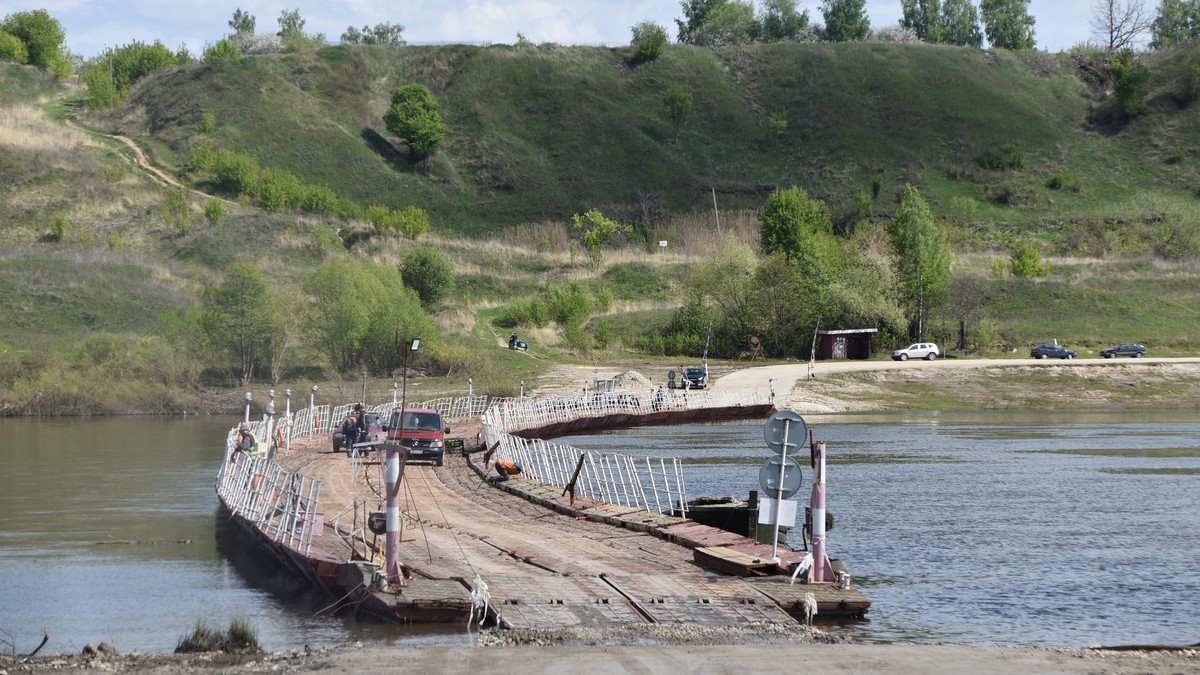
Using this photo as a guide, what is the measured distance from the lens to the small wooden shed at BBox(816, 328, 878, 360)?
3674 inches

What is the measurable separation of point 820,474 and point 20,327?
7068cm

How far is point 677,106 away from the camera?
555ft

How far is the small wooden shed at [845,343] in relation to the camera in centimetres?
9331

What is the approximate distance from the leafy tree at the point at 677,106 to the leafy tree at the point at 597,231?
96.9 feet

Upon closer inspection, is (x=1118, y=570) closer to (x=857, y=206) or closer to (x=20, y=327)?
(x=20, y=327)

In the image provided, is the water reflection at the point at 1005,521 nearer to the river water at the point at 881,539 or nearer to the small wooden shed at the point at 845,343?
the river water at the point at 881,539

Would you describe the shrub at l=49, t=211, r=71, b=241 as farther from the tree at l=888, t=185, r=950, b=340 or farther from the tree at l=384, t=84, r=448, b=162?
the tree at l=888, t=185, r=950, b=340

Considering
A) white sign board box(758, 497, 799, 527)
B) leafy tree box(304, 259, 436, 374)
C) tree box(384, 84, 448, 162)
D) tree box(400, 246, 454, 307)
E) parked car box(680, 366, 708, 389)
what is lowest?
parked car box(680, 366, 708, 389)

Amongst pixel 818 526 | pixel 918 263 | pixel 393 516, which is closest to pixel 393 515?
pixel 393 516

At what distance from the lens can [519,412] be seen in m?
62.3

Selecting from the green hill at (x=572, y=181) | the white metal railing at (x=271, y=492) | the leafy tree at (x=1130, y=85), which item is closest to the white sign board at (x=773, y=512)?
the white metal railing at (x=271, y=492)

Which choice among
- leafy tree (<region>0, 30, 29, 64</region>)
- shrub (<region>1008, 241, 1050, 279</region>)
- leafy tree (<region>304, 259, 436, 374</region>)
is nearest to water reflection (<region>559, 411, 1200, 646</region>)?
leafy tree (<region>304, 259, 436, 374</region>)

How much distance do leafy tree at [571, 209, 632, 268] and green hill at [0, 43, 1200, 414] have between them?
6.25 ft

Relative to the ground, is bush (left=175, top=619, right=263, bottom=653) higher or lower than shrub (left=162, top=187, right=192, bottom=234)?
lower
